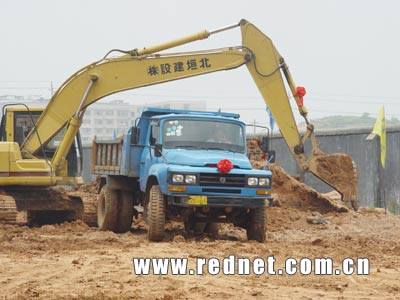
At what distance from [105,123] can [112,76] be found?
103 meters

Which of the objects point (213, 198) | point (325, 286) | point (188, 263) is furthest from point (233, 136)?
point (325, 286)

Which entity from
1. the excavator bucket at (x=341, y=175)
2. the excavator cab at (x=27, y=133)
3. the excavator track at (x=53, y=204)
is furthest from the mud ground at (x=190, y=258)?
the excavator cab at (x=27, y=133)

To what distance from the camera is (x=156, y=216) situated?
1548cm

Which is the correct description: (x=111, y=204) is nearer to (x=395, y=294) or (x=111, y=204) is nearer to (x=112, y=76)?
(x=112, y=76)

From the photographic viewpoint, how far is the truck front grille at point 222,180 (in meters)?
15.4

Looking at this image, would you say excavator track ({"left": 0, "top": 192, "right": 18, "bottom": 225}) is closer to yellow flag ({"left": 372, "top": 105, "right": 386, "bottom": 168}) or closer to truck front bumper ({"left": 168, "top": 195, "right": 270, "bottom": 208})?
truck front bumper ({"left": 168, "top": 195, "right": 270, "bottom": 208})

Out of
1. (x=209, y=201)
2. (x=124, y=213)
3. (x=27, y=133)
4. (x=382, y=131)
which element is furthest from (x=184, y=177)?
(x=382, y=131)

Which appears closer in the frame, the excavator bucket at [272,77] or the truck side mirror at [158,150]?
the truck side mirror at [158,150]


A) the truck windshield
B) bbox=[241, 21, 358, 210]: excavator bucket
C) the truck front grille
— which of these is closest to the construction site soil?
the truck front grille

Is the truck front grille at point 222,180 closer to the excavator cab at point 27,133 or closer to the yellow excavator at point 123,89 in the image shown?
the yellow excavator at point 123,89

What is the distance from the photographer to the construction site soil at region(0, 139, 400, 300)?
33.5ft

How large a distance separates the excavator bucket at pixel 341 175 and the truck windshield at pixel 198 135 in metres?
5.31

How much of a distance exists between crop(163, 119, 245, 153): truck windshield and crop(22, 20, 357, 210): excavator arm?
2959 mm

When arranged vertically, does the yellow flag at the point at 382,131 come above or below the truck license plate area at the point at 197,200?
above
